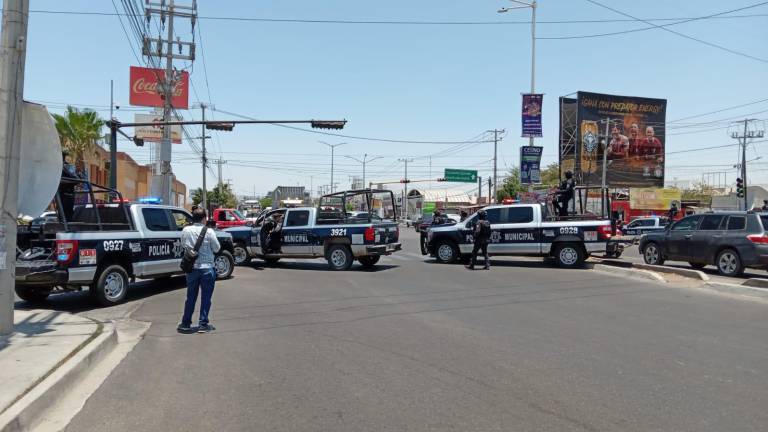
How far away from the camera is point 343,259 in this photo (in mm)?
17094

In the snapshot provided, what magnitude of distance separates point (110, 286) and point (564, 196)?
42.4 ft

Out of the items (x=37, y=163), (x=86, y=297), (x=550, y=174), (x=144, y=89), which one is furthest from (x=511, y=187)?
(x=37, y=163)

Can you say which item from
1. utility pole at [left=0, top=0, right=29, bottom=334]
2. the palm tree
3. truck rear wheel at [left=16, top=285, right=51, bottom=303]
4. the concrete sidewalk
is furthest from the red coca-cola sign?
the concrete sidewalk

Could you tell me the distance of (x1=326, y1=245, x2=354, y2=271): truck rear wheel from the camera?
17.1 metres

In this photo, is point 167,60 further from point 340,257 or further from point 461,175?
point 461,175

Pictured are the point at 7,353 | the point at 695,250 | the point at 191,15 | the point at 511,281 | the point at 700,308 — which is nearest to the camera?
the point at 7,353

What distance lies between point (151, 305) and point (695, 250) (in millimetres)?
13607

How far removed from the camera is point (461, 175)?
68375 millimetres

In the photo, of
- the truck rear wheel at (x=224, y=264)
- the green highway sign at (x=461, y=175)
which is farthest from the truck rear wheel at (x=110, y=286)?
the green highway sign at (x=461, y=175)

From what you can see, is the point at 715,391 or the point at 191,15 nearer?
the point at 715,391

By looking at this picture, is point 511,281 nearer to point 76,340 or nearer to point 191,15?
point 76,340

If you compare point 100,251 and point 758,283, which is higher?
point 100,251

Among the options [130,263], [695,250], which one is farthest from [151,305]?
[695,250]

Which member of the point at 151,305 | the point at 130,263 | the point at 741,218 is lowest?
the point at 151,305
